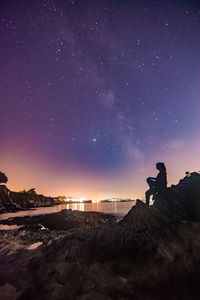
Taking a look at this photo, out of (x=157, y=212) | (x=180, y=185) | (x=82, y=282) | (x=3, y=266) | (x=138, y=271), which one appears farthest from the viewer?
(x=180, y=185)

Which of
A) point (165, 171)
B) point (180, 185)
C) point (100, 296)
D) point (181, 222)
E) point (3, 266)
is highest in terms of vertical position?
point (165, 171)

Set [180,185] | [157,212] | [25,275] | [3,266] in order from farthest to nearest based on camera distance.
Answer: [180,185], [157,212], [3,266], [25,275]

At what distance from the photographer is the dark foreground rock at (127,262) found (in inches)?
224

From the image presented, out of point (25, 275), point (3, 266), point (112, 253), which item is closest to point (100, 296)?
point (112, 253)

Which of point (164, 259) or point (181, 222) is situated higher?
point (181, 222)

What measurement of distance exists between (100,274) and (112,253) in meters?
1.22

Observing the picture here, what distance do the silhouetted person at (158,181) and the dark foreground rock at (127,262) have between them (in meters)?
0.82

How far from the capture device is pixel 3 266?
8539 mm

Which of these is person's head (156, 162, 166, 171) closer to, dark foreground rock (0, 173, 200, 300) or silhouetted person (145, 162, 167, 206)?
silhouetted person (145, 162, 167, 206)

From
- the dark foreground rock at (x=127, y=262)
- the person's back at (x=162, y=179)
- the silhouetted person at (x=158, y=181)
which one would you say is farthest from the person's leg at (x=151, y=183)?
the dark foreground rock at (x=127, y=262)

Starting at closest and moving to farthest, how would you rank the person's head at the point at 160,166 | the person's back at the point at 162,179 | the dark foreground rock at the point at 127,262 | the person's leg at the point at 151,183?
the dark foreground rock at the point at 127,262
the person's back at the point at 162,179
the person's leg at the point at 151,183
the person's head at the point at 160,166

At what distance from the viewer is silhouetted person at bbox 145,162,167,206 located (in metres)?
10.5

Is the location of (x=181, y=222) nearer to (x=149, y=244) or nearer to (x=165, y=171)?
(x=149, y=244)

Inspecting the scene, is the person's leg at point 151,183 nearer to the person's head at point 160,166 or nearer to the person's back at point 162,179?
the person's back at point 162,179
